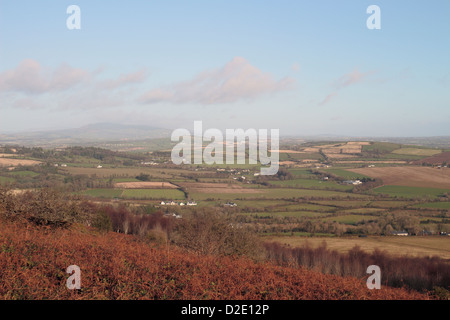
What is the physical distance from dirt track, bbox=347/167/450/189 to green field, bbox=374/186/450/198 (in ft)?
7.21

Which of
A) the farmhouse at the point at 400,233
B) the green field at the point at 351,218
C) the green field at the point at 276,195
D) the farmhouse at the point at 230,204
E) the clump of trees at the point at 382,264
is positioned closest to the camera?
the clump of trees at the point at 382,264

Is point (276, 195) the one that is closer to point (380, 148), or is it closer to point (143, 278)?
point (143, 278)

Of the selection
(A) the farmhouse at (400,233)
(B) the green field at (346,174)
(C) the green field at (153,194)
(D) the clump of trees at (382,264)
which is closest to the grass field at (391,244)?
(A) the farmhouse at (400,233)

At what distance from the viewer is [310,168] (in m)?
82.5

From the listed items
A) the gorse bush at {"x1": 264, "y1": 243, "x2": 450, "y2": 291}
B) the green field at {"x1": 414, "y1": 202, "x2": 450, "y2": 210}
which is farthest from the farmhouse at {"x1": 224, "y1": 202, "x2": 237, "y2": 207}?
the green field at {"x1": 414, "y1": 202, "x2": 450, "y2": 210}

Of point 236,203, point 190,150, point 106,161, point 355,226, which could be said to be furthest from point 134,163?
point 355,226

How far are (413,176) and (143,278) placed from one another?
68110 mm

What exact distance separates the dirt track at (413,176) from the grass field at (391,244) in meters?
30.4

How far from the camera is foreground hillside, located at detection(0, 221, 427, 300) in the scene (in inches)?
208

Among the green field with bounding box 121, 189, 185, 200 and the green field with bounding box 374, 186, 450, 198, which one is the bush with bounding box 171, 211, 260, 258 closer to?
the green field with bounding box 121, 189, 185, 200

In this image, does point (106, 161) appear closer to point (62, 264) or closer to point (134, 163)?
point (134, 163)

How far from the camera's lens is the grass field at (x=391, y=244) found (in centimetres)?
2634

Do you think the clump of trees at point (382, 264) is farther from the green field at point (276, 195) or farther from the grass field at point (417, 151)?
the grass field at point (417, 151)

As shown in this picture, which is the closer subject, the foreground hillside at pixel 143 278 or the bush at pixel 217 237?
the foreground hillside at pixel 143 278
